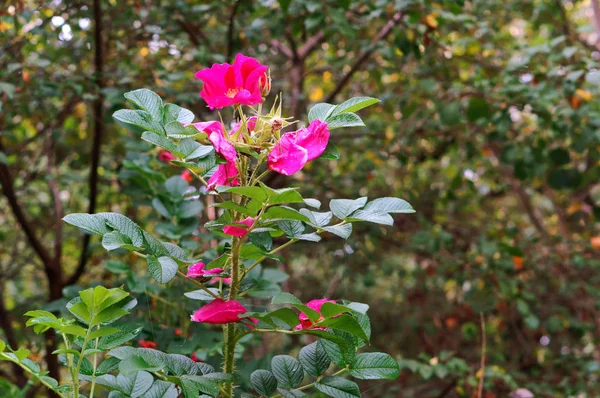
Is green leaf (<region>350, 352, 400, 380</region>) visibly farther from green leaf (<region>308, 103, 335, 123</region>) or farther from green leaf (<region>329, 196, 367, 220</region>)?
green leaf (<region>308, 103, 335, 123</region>)

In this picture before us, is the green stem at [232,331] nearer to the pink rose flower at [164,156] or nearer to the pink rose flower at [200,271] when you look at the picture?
the pink rose flower at [200,271]

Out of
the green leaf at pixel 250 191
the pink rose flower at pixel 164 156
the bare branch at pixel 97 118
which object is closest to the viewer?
the green leaf at pixel 250 191

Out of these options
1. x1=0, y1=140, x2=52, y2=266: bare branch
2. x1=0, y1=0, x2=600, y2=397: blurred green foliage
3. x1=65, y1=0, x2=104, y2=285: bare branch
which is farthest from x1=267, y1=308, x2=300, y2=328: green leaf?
x1=0, y1=140, x2=52, y2=266: bare branch

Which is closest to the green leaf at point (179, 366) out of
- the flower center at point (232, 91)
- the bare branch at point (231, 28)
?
the flower center at point (232, 91)

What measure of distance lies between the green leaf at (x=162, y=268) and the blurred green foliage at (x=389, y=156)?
47 centimetres

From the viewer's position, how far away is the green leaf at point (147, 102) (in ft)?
2.51

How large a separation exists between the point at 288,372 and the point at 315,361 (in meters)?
0.04

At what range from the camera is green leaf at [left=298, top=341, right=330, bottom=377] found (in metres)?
0.81

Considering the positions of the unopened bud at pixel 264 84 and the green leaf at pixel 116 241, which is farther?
the unopened bud at pixel 264 84

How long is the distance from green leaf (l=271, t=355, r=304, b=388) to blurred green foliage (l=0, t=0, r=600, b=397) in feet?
1.25

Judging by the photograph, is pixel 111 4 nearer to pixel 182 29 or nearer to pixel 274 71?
pixel 182 29

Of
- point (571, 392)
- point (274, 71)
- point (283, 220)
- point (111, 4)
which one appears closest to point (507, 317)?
point (571, 392)

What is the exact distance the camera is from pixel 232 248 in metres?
0.76

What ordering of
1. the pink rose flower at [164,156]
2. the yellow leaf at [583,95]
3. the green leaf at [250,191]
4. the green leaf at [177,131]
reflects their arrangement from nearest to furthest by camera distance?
the green leaf at [250,191] → the green leaf at [177,131] → the pink rose flower at [164,156] → the yellow leaf at [583,95]
